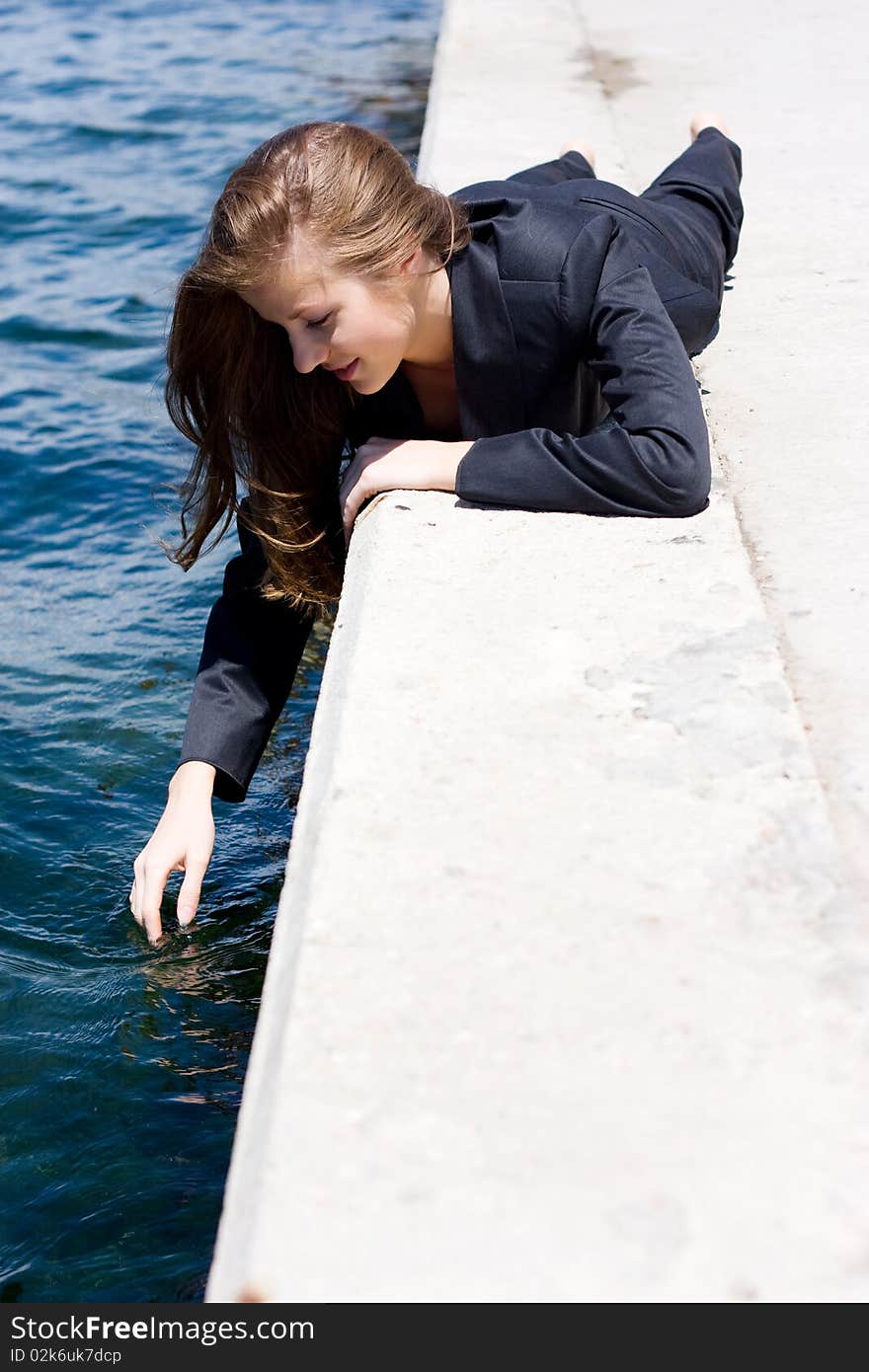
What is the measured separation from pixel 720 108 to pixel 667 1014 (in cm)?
400

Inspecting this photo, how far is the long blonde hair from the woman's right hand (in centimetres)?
34

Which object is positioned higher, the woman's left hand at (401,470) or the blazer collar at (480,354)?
the blazer collar at (480,354)

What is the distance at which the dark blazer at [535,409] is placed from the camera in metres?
2.05

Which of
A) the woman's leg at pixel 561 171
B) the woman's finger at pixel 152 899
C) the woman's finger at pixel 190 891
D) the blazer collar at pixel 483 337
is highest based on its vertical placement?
the blazer collar at pixel 483 337

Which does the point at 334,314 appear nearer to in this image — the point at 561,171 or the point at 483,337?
the point at 483,337

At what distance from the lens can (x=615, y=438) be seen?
2014 millimetres

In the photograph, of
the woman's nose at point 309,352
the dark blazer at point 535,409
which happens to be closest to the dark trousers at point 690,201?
the dark blazer at point 535,409

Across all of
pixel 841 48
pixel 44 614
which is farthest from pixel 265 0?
pixel 44 614

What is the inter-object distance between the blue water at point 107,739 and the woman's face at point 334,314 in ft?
3.25

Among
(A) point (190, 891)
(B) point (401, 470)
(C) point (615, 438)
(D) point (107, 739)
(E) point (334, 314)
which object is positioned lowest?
(D) point (107, 739)

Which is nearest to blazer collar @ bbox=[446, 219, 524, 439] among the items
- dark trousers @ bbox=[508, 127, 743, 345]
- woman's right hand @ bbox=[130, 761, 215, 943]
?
dark trousers @ bbox=[508, 127, 743, 345]

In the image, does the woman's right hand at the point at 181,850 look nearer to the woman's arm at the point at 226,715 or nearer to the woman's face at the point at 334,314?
the woman's arm at the point at 226,715

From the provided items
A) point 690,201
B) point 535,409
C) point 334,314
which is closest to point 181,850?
point 334,314

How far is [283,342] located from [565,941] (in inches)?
47.0
